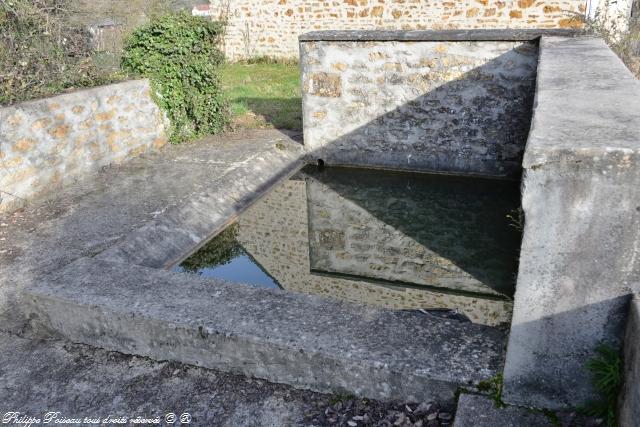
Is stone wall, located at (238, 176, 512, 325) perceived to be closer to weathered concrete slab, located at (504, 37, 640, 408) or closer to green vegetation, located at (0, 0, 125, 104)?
weathered concrete slab, located at (504, 37, 640, 408)

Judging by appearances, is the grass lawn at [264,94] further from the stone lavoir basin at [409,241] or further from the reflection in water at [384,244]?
the reflection in water at [384,244]

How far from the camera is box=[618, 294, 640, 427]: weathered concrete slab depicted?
1.70 metres

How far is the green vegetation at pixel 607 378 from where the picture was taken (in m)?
1.96

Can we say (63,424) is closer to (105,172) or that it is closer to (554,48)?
(105,172)

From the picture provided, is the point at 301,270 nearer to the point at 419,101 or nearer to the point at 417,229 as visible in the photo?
the point at 417,229

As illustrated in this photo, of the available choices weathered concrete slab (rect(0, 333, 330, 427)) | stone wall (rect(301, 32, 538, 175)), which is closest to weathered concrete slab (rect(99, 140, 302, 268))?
stone wall (rect(301, 32, 538, 175))

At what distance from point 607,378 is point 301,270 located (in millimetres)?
2959

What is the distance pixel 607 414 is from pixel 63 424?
97.6 inches

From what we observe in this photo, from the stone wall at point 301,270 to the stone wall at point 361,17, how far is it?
7569 millimetres

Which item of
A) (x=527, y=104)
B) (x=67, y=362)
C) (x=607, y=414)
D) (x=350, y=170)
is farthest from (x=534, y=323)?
(x=350, y=170)

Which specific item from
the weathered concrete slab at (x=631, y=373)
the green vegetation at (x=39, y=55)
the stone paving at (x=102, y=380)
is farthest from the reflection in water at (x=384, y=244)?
the green vegetation at (x=39, y=55)

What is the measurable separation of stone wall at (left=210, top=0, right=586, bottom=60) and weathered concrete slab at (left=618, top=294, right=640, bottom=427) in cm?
1040

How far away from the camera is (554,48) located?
4.81 m

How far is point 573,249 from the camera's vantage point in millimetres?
1869
